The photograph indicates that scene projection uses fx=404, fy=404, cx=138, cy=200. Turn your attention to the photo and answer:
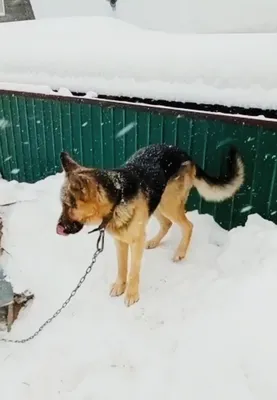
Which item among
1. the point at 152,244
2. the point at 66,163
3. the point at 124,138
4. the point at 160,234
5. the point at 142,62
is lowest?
the point at 152,244

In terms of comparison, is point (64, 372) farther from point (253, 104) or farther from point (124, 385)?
point (253, 104)

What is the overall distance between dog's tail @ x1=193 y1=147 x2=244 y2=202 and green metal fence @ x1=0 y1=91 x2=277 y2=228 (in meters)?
0.37

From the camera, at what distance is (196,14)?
7.57 metres

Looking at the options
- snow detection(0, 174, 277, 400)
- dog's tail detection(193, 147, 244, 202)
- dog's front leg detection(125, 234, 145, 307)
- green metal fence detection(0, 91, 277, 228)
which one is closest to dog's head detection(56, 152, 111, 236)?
dog's front leg detection(125, 234, 145, 307)

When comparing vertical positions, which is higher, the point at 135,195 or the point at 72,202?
the point at 72,202

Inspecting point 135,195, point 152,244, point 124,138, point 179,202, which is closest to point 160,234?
point 152,244

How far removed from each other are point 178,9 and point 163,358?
6646 mm

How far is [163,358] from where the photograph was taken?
3465mm

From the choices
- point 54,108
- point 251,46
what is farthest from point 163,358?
point 54,108

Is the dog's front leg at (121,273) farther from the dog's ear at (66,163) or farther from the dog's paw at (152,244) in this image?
the dog's ear at (66,163)

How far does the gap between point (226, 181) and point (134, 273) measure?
1.42m

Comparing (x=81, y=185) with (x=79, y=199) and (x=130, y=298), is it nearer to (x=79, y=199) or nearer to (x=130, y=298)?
(x=79, y=199)

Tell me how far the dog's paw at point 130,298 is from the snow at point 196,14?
4.99 meters

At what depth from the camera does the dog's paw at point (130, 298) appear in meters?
4.13
